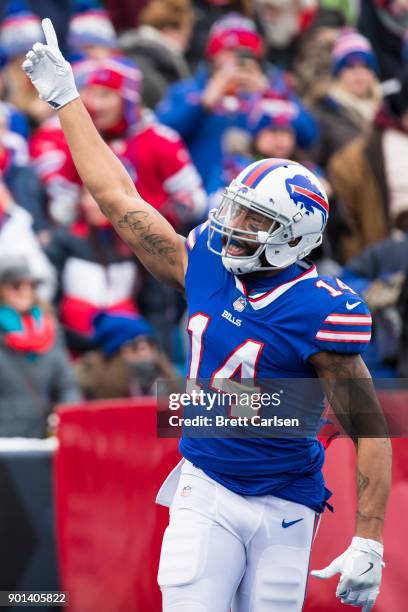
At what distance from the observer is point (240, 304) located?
497 centimetres

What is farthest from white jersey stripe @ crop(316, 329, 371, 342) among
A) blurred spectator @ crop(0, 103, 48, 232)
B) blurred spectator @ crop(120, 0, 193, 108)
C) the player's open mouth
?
blurred spectator @ crop(120, 0, 193, 108)

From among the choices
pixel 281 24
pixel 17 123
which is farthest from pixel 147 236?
pixel 281 24

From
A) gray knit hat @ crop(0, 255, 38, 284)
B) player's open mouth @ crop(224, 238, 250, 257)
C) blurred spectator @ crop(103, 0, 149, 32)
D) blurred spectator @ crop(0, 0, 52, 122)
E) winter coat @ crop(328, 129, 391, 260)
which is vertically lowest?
gray knit hat @ crop(0, 255, 38, 284)

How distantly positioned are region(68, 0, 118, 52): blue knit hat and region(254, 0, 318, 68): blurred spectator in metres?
2.00

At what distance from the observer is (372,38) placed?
13.2m

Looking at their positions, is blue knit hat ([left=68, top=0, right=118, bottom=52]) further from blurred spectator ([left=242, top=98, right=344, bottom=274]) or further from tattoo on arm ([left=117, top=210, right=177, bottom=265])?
tattoo on arm ([left=117, top=210, right=177, bottom=265])

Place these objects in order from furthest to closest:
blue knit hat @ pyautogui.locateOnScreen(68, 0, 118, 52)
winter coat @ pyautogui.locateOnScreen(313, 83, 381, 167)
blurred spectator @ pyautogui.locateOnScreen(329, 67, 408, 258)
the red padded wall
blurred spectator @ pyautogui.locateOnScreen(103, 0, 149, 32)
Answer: blurred spectator @ pyautogui.locateOnScreen(103, 0, 149, 32) → blue knit hat @ pyautogui.locateOnScreen(68, 0, 118, 52) → winter coat @ pyautogui.locateOnScreen(313, 83, 381, 167) → blurred spectator @ pyautogui.locateOnScreen(329, 67, 408, 258) → the red padded wall

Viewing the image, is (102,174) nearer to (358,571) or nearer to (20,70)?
(358,571)

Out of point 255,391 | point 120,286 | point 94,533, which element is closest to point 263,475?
point 255,391

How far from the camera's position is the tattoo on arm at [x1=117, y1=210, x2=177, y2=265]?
527cm

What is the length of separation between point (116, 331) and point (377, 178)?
2390 millimetres

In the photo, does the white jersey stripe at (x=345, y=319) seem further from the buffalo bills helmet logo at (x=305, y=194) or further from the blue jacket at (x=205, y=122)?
the blue jacket at (x=205, y=122)

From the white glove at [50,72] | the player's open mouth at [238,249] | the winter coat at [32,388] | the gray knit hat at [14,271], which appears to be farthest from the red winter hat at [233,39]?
the player's open mouth at [238,249]

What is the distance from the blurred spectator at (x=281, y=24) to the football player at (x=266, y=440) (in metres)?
8.09
